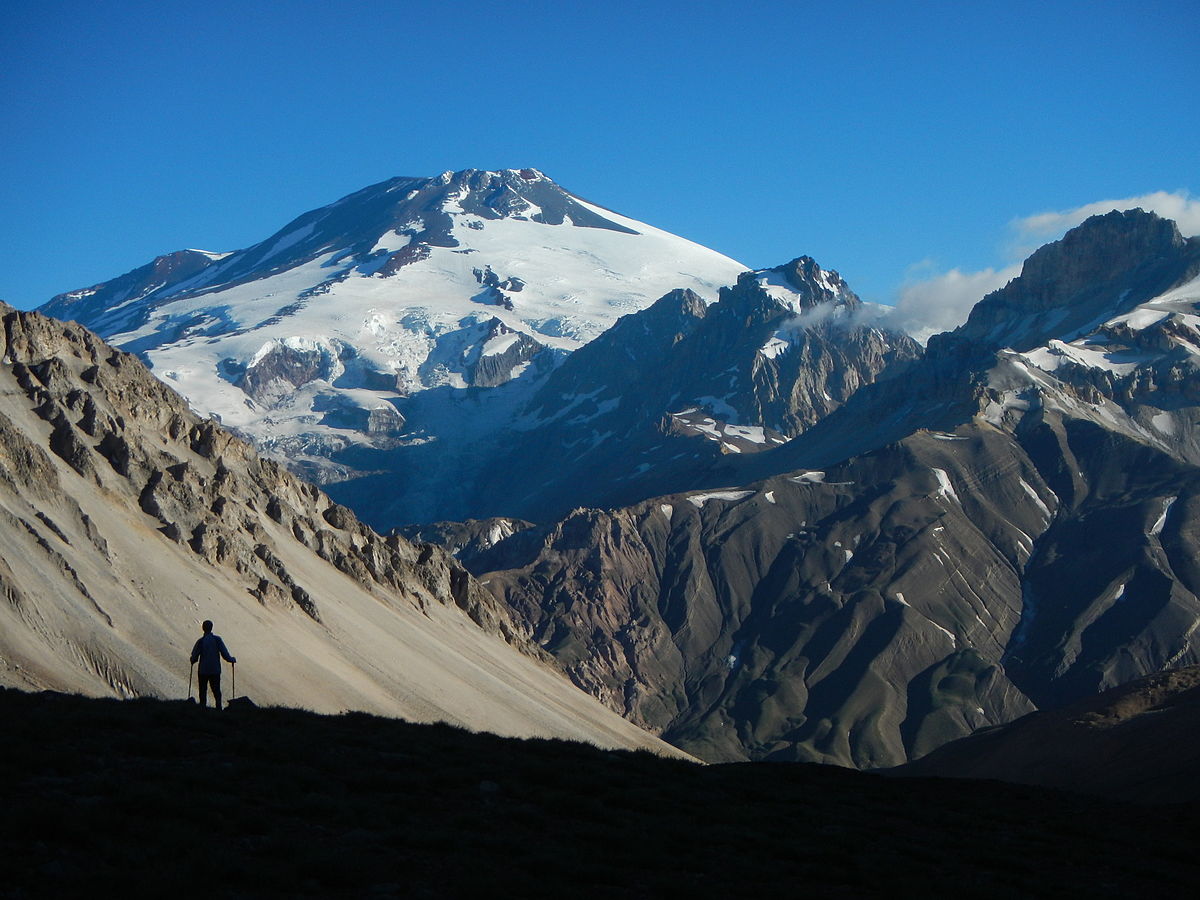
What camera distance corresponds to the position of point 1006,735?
105 m

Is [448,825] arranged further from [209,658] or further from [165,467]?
[165,467]

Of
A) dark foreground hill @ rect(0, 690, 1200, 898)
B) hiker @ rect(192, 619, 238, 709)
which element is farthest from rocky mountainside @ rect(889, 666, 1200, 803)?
hiker @ rect(192, 619, 238, 709)

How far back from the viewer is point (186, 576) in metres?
74.4

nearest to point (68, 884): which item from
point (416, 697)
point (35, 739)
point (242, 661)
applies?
point (35, 739)

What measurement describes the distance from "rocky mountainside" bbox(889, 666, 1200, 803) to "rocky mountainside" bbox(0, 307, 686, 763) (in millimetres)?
25639

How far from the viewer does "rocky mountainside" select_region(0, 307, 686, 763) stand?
57.4 metres

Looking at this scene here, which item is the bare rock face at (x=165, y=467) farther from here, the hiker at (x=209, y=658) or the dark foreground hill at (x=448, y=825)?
the dark foreground hill at (x=448, y=825)

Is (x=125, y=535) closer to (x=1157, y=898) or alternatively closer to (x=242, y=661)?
(x=242, y=661)

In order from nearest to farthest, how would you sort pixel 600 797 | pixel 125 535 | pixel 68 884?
1. pixel 68 884
2. pixel 600 797
3. pixel 125 535

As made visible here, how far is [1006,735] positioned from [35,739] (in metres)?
93.1

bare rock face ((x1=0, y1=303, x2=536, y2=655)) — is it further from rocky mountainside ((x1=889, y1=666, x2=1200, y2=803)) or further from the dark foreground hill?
the dark foreground hill

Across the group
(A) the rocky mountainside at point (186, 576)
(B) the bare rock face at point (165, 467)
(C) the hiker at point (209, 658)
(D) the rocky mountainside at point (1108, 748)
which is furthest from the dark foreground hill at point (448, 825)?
(B) the bare rock face at point (165, 467)

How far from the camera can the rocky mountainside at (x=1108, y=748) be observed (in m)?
70.0

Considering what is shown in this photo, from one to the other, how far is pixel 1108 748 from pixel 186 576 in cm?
5295
